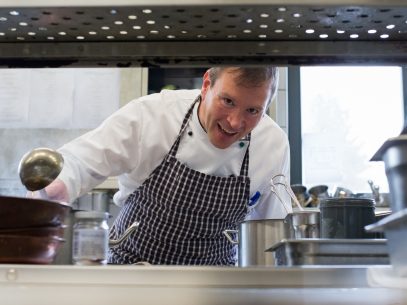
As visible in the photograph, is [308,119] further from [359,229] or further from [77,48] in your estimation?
[77,48]

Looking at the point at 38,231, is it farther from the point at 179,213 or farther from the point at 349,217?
the point at 179,213

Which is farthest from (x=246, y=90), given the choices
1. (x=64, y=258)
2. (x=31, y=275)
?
(x=31, y=275)

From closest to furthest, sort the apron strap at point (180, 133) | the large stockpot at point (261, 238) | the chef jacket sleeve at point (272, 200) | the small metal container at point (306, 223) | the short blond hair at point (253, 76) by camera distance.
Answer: the small metal container at point (306, 223), the large stockpot at point (261, 238), the short blond hair at point (253, 76), the apron strap at point (180, 133), the chef jacket sleeve at point (272, 200)

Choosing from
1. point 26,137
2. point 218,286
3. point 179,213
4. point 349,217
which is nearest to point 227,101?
point 179,213

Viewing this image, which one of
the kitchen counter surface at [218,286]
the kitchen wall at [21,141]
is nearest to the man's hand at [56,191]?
the kitchen counter surface at [218,286]

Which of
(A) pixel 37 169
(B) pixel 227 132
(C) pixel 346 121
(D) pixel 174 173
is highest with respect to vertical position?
(C) pixel 346 121

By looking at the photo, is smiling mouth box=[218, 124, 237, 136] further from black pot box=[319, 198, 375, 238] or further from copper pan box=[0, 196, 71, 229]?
copper pan box=[0, 196, 71, 229]

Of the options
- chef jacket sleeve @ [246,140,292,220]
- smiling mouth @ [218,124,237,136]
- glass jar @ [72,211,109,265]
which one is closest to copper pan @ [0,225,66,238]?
glass jar @ [72,211,109,265]

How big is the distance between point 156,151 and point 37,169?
103cm

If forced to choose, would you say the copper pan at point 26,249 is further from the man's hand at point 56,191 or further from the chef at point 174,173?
the chef at point 174,173

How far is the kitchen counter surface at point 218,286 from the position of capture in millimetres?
892

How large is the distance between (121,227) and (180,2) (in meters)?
1.63

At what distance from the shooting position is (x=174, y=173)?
2334 millimetres

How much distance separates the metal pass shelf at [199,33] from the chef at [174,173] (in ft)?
3.63
